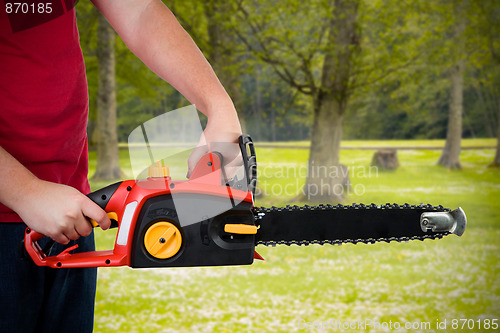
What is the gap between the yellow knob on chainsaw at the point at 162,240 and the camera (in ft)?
2.48

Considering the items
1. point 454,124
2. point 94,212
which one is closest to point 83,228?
point 94,212

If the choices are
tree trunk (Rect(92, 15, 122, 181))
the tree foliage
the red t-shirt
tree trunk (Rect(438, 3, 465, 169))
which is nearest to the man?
the red t-shirt

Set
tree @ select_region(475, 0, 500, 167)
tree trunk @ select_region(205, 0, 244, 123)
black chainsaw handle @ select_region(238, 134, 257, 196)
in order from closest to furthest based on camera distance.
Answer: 1. black chainsaw handle @ select_region(238, 134, 257, 196)
2. tree trunk @ select_region(205, 0, 244, 123)
3. tree @ select_region(475, 0, 500, 167)

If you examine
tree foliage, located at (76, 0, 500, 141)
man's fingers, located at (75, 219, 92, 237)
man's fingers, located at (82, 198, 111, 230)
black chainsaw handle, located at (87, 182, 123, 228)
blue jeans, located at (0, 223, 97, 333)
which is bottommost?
blue jeans, located at (0, 223, 97, 333)

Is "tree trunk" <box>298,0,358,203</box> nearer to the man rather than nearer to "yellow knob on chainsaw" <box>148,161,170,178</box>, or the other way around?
the man

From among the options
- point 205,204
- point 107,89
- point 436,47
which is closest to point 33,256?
point 205,204

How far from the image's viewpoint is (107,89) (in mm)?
7234

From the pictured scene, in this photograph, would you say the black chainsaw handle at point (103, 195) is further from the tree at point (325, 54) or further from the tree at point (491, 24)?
the tree at point (491, 24)

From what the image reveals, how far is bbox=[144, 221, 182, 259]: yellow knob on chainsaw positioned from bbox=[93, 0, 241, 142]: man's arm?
0.16 metres

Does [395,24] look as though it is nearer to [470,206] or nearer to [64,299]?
[470,206]

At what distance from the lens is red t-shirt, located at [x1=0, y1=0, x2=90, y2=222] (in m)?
0.80

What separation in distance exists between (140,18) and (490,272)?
5368 millimetres

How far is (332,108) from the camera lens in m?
6.49

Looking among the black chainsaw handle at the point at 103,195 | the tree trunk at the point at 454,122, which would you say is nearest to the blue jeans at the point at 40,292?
the black chainsaw handle at the point at 103,195
